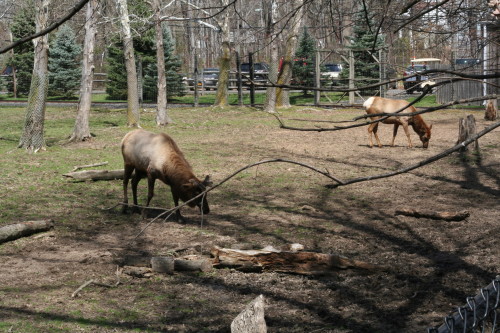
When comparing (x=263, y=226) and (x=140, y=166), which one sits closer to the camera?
(x=263, y=226)

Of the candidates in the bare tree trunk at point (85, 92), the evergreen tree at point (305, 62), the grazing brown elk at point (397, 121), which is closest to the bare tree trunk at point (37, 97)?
the bare tree trunk at point (85, 92)

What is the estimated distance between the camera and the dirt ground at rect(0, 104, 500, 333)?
19.7 ft

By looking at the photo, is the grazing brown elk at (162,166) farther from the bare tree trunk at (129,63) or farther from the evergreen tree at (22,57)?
the evergreen tree at (22,57)

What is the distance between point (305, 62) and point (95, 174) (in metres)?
26.9

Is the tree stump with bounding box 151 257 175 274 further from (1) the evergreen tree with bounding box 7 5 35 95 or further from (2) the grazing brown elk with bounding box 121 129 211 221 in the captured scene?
(1) the evergreen tree with bounding box 7 5 35 95

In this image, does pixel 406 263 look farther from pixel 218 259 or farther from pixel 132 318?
pixel 132 318

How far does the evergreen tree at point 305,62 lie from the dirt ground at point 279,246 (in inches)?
895

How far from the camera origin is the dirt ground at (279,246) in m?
6.00

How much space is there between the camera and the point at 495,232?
8.61 meters

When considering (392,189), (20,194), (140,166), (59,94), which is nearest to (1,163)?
(20,194)

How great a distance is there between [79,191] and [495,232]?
23.6ft

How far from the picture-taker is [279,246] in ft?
27.3

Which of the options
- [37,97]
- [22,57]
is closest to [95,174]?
[37,97]

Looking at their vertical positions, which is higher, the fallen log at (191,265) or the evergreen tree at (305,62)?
the evergreen tree at (305,62)
